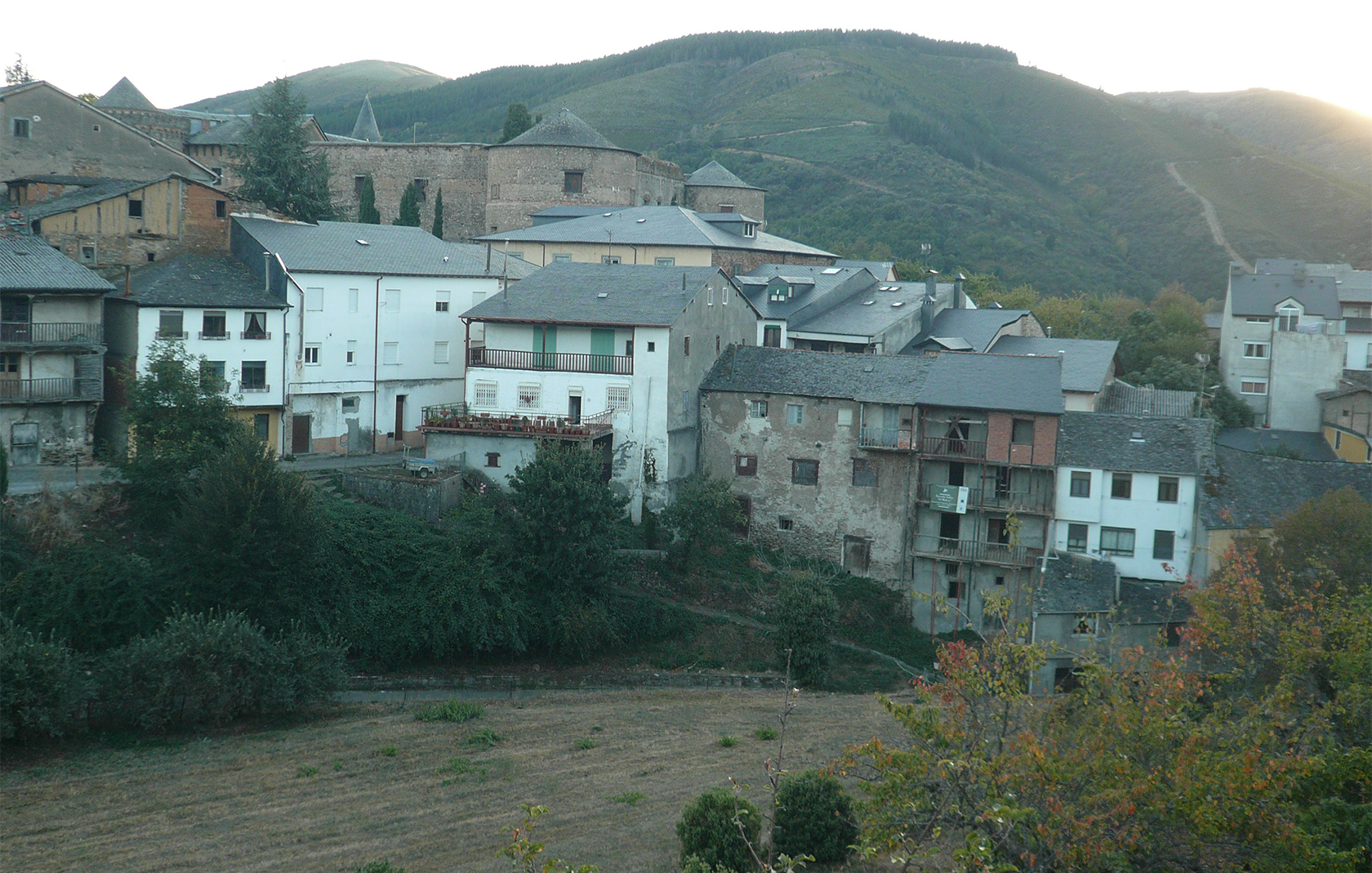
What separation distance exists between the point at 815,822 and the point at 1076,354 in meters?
32.3

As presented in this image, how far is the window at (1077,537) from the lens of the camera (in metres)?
35.0

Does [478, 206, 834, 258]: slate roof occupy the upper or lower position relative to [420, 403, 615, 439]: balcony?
upper

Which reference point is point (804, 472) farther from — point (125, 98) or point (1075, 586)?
point (125, 98)

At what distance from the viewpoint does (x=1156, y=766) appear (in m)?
14.5

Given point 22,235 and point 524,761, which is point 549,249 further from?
point 524,761

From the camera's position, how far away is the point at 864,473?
37156 mm

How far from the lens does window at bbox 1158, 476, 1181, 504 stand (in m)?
34.2

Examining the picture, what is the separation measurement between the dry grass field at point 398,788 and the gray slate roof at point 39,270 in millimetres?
16007

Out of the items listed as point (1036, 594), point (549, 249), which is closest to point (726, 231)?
point (549, 249)

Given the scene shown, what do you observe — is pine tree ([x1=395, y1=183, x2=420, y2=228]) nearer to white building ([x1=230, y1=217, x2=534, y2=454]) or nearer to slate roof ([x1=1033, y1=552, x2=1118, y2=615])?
white building ([x1=230, y1=217, x2=534, y2=454])

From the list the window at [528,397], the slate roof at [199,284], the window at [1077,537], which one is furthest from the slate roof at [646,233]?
the window at [1077,537]

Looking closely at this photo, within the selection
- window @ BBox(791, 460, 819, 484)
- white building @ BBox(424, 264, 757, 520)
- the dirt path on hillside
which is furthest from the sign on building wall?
the dirt path on hillside

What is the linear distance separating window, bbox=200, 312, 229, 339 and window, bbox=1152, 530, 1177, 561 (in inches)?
1224

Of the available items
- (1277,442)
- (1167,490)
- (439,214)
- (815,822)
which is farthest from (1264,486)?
(439,214)
